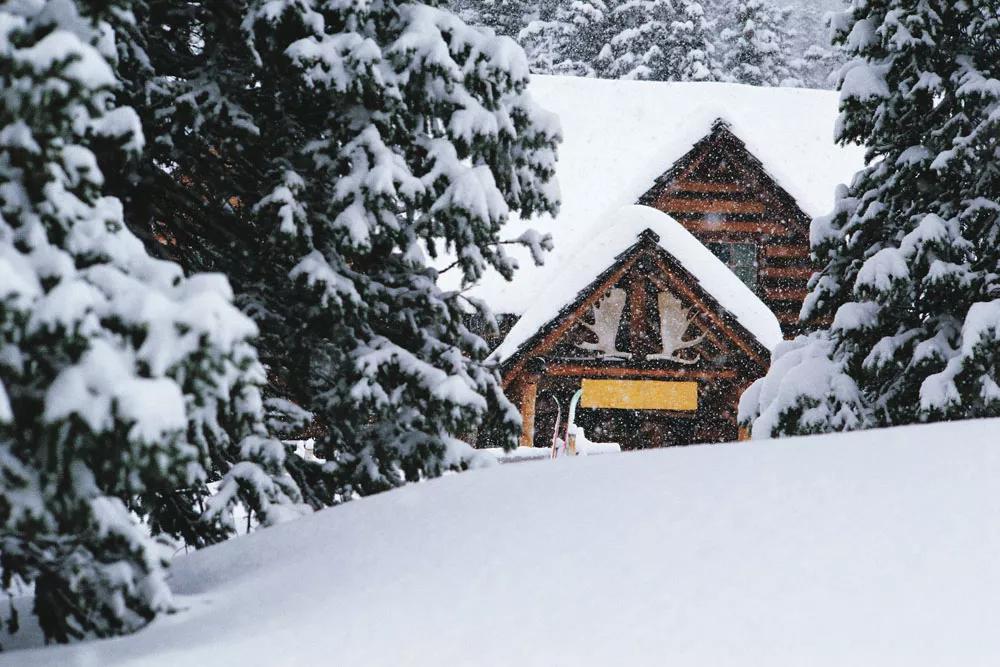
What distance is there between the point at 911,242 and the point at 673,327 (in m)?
6.47

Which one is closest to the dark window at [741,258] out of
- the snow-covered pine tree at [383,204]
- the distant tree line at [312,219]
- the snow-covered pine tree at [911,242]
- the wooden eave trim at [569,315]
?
the wooden eave trim at [569,315]

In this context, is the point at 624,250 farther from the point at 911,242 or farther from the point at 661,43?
the point at 661,43

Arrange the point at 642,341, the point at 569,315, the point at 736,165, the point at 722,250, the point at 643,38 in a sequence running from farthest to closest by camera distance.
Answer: the point at 643,38, the point at 722,250, the point at 736,165, the point at 642,341, the point at 569,315

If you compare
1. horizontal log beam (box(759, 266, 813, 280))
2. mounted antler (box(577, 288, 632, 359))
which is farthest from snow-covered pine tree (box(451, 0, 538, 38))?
mounted antler (box(577, 288, 632, 359))

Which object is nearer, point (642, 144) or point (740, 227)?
point (740, 227)

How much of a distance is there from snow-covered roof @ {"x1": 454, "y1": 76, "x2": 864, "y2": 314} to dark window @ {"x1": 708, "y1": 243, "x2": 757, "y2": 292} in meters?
1.42

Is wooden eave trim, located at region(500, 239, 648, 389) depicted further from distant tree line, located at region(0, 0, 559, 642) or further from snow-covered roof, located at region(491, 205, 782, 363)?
distant tree line, located at region(0, 0, 559, 642)

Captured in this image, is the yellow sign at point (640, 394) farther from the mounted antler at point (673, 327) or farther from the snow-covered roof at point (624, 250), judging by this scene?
the snow-covered roof at point (624, 250)

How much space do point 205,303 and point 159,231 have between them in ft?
13.1

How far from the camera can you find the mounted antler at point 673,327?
49.1ft

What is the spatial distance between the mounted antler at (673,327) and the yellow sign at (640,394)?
0.41 m

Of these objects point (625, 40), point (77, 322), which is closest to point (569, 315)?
point (77, 322)

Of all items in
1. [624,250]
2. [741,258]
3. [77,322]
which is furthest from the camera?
[741,258]

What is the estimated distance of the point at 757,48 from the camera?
3806 cm
